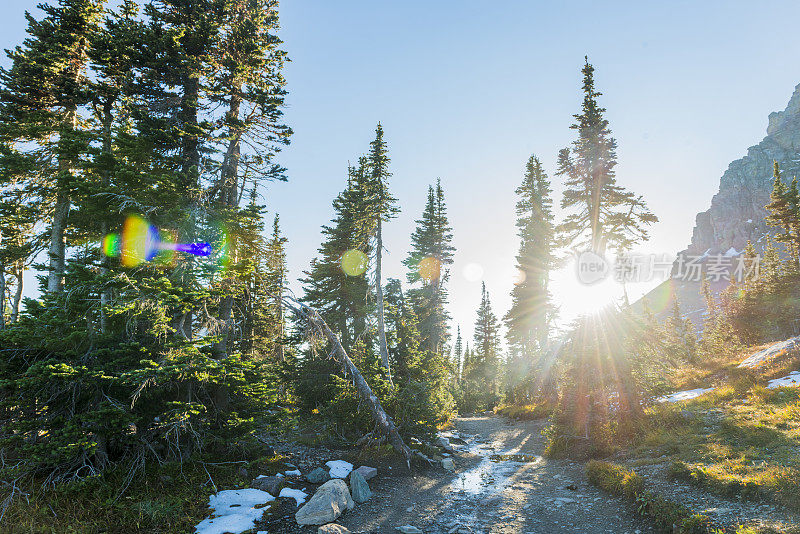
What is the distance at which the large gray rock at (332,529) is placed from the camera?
7590mm

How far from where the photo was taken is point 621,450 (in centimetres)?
1245

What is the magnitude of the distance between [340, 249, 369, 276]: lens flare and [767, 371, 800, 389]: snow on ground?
22.2 m

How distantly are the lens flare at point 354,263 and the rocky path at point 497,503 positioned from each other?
14.1m

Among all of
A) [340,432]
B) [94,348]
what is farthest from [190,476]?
[340,432]

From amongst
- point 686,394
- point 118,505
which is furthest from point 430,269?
point 118,505

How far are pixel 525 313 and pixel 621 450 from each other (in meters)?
20.2

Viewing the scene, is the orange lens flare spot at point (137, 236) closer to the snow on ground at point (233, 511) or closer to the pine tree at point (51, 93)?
the pine tree at point (51, 93)

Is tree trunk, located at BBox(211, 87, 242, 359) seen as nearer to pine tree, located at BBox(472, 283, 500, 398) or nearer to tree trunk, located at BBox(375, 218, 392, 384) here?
tree trunk, located at BBox(375, 218, 392, 384)

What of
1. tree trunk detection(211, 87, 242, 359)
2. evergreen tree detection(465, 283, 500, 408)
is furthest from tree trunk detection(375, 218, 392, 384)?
evergreen tree detection(465, 283, 500, 408)

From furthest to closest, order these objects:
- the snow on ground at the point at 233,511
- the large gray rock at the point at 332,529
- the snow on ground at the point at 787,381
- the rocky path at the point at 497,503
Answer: the snow on ground at the point at 787,381
the rocky path at the point at 497,503
the snow on ground at the point at 233,511
the large gray rock at the point at 332,529

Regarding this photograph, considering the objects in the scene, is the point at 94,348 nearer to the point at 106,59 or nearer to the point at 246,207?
the point at 246,207

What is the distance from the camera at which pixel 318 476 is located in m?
10.8

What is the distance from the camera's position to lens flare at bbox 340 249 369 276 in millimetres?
25031

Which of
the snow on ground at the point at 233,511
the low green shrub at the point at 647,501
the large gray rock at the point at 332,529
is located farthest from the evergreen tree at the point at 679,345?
the snow on ground at the point at 233,511
